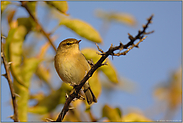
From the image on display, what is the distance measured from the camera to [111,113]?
3412 mm

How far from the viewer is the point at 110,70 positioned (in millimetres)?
3447

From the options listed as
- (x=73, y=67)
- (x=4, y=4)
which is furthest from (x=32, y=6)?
(x=73, y=67)

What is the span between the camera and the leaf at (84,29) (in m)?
3.47

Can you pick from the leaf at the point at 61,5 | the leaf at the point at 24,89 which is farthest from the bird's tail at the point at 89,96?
the leaf at the point at 61,5

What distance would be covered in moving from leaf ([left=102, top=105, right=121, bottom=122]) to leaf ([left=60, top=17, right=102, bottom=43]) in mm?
1035

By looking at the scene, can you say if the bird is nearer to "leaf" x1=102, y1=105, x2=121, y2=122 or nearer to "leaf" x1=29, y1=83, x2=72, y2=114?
"leaf" x1=29, y1=83, x2=72, y2=114

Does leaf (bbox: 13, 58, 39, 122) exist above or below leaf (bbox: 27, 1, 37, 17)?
below

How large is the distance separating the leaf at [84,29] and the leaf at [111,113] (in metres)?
1.04

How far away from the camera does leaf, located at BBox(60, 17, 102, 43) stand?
11.4 feet

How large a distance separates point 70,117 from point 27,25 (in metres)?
1.76

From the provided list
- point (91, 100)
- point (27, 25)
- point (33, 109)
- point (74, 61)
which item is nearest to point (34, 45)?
point (27, 25)

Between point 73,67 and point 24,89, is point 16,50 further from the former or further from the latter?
point 73,67

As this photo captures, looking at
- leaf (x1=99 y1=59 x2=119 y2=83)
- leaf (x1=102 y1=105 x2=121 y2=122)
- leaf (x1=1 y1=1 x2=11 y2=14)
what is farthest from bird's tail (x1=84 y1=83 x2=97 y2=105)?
leaf (x1=1 y1=1 x2=11 y2=14)

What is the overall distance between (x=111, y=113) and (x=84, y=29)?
52.8 inches
